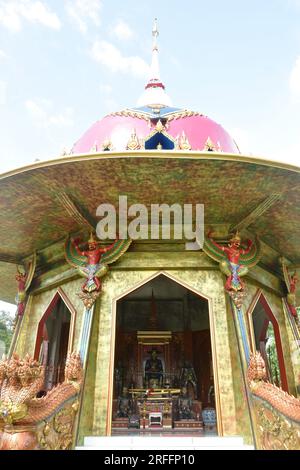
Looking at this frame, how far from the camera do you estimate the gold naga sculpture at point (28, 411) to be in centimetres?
435

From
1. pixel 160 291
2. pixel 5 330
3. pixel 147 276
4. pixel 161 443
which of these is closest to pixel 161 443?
pixel 161 443

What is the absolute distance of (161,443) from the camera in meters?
5.60

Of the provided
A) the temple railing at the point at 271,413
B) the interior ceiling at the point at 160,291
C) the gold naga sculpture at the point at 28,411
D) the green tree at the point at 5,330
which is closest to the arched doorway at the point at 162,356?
the interior ceiling at the point at 160,291

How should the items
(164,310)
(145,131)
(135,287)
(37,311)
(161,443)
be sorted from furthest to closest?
1. (164,310)
2. (145,131)
3. (37,311)
4. (135,287)
5. (161,443)

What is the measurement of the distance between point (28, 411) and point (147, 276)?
3.64 metres

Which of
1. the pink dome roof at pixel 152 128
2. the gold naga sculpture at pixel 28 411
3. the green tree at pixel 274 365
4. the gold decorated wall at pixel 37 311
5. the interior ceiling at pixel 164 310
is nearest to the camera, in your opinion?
the gold naga sculpture at pixel 28 411

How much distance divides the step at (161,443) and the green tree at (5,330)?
627 inches

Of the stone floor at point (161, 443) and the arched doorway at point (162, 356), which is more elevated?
the arched doorway at point (162, 356)

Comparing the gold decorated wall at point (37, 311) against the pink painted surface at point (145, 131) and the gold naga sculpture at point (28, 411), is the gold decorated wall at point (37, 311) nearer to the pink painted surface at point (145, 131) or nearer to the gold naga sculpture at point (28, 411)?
the gold naga sculpture at point (28, 411)

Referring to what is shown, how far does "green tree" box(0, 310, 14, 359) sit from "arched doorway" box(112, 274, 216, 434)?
37.3 ft

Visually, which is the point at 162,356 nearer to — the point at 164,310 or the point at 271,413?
the point at 164,310

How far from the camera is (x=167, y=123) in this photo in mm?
10625

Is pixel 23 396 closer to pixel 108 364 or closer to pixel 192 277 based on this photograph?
pixel 108 364
